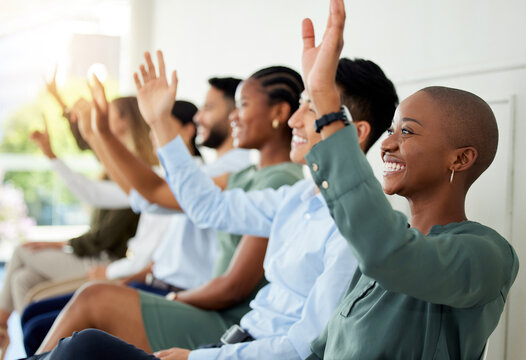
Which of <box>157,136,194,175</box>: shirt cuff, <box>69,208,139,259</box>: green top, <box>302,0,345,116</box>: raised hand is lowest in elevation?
<box>69,208,139,259</box>: green top

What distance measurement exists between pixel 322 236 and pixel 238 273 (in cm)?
52

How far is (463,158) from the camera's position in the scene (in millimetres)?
1066

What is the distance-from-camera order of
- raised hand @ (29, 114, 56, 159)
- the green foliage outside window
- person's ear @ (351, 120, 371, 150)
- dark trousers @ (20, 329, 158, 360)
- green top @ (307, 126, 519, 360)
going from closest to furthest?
green top @ (307, 126, 519, 360) → dark trousers @ (20, 329, 158, 360) → person's ear @ (351, 120, 371, 150) → raised hand @ (29, 114, 56, 159) → the green foliage outside window

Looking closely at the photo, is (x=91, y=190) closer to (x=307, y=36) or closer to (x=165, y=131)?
(x=165, y=131)

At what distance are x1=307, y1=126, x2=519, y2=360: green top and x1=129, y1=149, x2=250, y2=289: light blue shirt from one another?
Result: 135 centimetres

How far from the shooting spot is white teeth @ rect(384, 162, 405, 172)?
109 cm

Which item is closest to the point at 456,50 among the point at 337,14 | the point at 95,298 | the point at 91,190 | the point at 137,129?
the point at 337,14

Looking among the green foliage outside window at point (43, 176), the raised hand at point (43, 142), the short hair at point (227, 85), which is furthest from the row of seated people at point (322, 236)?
the green foliage outside window at point (43, 176)

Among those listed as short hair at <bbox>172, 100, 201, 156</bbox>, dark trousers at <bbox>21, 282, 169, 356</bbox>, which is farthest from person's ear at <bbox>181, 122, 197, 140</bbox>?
dark trousers at <bbox>21, 282, 169, 356</bbox>

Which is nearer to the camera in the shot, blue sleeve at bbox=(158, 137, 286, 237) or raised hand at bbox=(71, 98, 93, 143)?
blue sleeve at bbox=(158, 137, 286, 237)

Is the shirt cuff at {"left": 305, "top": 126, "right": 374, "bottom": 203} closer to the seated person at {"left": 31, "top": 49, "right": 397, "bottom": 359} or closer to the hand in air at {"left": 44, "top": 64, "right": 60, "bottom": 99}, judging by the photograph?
the seated person at {"left": 31, "top": 49, "right": 397, "bottom": 359}

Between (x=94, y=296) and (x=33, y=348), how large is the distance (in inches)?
23.3

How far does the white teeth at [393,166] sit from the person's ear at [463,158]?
3.3 inches

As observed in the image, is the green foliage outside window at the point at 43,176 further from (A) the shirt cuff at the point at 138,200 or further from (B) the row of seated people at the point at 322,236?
(B) the row of seated people at the point at 322,236
